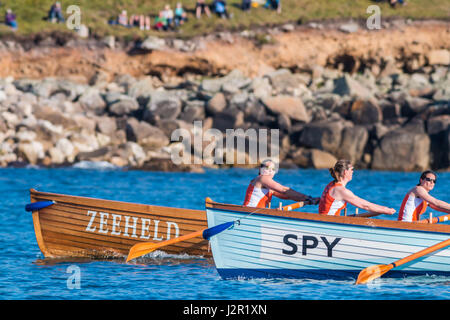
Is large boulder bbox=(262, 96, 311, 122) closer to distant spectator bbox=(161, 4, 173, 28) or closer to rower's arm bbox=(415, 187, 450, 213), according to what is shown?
distant spectator bbox=(161, 4, 173, 28)

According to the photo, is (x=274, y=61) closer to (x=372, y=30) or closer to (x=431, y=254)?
(x=372, y=30)

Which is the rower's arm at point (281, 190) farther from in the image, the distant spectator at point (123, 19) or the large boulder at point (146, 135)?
the distant spectator at point (123, 19)

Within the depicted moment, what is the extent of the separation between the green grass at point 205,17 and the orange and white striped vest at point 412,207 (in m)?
29.7

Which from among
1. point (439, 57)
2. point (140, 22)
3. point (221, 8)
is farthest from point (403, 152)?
point (140, 22)

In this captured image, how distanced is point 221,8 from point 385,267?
108 feet

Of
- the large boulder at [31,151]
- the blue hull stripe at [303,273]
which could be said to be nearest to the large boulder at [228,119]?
the large boulder at [31,151]

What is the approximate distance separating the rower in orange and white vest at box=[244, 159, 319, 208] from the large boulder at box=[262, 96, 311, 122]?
21.5m

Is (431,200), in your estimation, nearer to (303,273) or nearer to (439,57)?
(303,273)

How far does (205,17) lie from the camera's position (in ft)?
139

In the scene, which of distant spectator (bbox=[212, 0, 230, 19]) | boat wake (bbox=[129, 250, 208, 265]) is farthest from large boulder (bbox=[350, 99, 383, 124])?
boat wake (bbox=[129, 250, 208, 265])

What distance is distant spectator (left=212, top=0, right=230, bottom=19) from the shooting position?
42125 millimetres

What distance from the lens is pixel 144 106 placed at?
115 ft

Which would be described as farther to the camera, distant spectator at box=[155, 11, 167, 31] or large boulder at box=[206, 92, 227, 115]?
distant spectator at box=[155, 11, 167, 31]
